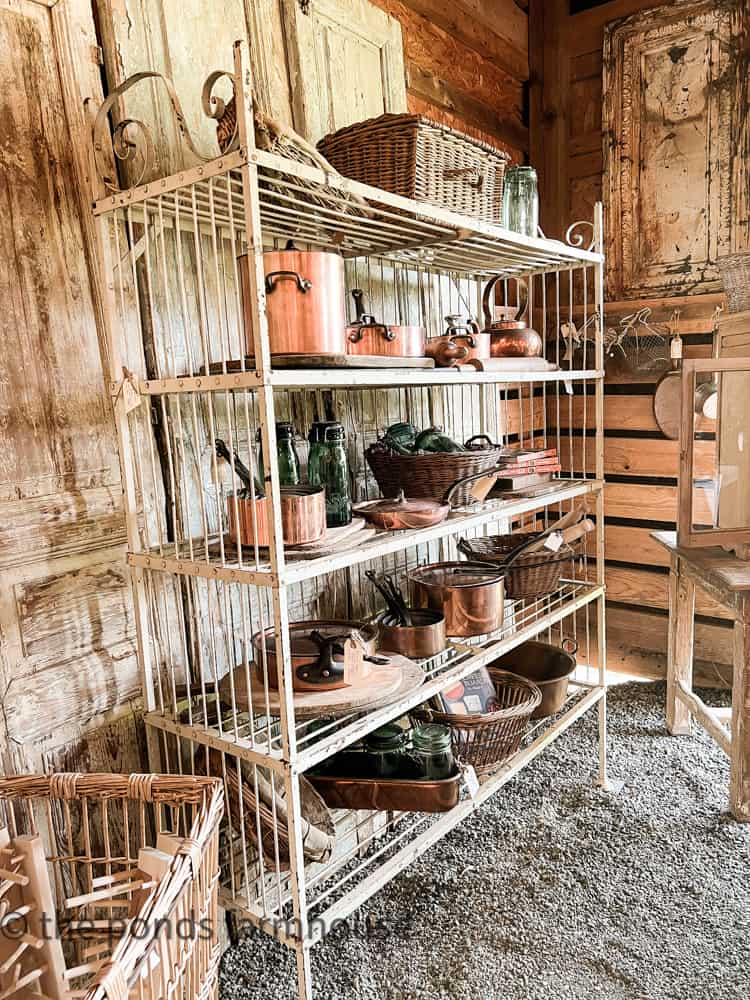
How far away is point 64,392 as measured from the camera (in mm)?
1422

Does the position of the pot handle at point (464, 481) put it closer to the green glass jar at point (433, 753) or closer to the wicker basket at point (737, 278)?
the green glass jar at point (433, 753)

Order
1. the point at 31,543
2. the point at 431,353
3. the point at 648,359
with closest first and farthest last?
the point at 31,543, the point at 431,353, the point at 648,359

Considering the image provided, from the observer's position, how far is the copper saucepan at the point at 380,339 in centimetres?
152

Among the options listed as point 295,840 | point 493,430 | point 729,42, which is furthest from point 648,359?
point 295,840

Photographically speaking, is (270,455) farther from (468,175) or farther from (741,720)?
(741,720)

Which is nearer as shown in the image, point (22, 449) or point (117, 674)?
point (22, 449)

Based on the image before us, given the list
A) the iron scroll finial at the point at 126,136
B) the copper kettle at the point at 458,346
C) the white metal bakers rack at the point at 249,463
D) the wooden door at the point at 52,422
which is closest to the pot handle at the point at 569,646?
the white metal bakers rack at the point at 249,463

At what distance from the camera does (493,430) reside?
266 cm

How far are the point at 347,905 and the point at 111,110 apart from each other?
1.68 metres

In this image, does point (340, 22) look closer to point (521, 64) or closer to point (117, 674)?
point (521, 64)

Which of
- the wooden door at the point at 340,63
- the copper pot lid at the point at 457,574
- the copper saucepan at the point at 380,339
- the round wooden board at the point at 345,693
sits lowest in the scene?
the round wooden board at the point at 345,693

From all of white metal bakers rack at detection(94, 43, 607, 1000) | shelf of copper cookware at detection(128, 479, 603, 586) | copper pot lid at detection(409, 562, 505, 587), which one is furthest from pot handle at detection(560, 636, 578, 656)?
shelf of copper cookware at detection(128, 479, 603, 586)

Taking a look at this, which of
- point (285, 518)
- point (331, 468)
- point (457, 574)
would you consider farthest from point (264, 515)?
point (457, 574)

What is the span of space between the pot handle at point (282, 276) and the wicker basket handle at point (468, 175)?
528 mm
